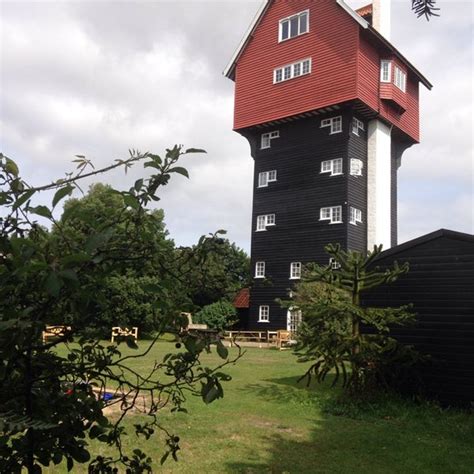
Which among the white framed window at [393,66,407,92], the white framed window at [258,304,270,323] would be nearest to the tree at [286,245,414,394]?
the white framed window at [258,304,270,323]

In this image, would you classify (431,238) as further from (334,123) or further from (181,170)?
(334,123)

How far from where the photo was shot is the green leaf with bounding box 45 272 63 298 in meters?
1.42

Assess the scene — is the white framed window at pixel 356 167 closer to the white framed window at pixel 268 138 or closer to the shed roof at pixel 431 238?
the white framed window at pixel 268 138

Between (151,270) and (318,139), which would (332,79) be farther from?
(151,270)

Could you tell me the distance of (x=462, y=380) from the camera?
453 inches

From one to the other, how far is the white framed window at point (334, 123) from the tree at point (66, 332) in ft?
110

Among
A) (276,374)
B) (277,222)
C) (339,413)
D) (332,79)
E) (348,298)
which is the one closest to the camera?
(339,413)

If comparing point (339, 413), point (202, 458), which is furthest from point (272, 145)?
point (202, 458)

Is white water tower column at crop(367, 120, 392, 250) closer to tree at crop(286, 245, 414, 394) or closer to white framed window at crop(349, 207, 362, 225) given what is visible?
white framed window at crop(349, 207, 362, 225)

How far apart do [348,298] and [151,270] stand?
10.8 metres

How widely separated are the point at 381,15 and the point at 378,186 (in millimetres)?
11880

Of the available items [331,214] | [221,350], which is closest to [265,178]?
[331,214]

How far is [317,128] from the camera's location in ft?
116

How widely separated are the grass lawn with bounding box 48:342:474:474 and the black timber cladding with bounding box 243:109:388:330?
70.5 feet
